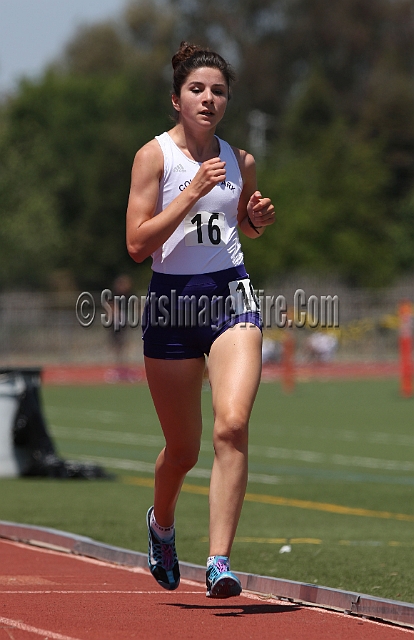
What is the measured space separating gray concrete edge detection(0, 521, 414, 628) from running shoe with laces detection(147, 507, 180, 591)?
51 centimetres

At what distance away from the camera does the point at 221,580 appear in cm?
562

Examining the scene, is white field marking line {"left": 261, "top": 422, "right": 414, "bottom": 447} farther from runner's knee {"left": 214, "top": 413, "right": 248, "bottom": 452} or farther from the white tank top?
runner's knee {"left": 214, "top": 413, "right": 248, "bottom": 452}

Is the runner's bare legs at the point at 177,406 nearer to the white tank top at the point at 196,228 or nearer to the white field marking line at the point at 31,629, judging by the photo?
the white tank top at the point at 196,228

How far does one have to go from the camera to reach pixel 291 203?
6394 cm

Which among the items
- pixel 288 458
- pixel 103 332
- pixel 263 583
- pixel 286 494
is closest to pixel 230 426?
pixel 263 583

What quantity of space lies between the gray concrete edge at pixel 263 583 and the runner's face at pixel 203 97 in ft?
7.64

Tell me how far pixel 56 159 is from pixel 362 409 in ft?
188

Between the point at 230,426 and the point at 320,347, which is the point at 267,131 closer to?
the point at 320,347

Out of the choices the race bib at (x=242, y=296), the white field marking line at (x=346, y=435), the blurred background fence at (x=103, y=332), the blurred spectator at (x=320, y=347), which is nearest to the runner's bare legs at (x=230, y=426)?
the race bib at (x=242, y=296)

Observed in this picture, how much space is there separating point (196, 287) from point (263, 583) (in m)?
1.65

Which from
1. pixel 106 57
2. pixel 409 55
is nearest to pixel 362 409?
pixel 409 55

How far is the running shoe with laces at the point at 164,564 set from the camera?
6281 millimetres

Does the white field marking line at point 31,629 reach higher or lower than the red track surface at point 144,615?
lower

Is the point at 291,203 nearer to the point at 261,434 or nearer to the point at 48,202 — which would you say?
the point at 48,202
